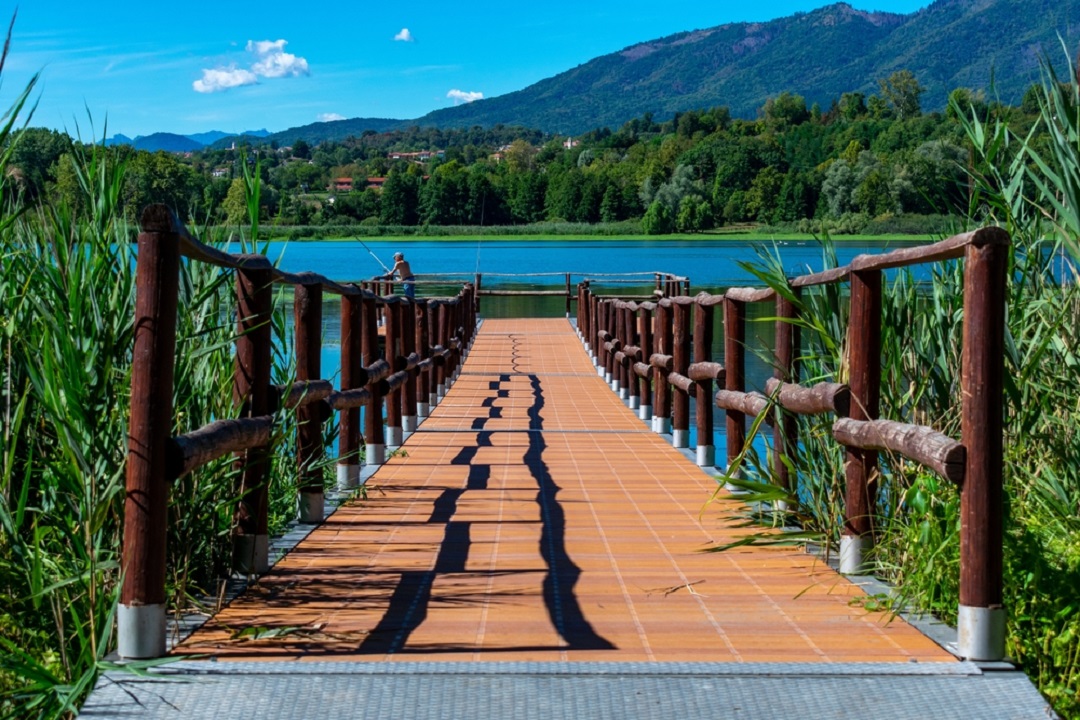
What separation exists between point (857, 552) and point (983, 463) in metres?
1.06

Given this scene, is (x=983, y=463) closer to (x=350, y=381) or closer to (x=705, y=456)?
(x=350, y=381)

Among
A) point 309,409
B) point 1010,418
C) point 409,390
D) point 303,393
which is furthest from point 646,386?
point 1010,418

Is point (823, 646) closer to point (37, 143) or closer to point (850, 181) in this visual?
point (37, 143)

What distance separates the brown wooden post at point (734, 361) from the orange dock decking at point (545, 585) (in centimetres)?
30

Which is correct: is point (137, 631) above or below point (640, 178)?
below

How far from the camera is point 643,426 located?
33.7ft

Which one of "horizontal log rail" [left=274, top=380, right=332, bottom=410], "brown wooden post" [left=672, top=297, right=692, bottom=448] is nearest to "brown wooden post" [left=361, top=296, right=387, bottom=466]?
"horizontal log rail" [left=274, top=380, right=332, bottom=410]

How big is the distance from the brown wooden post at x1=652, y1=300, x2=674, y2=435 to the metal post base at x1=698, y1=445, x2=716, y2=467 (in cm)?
198

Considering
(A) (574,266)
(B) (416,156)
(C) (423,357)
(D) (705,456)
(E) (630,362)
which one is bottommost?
(D) (705,456)

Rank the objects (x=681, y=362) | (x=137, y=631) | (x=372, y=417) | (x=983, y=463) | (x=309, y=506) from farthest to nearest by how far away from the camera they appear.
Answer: (x=681, y=362) < (x=372, y=417) < (x=309, y=506) < (x=983, y=463) < (x=137, y=631)

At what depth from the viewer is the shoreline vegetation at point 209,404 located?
308 cm

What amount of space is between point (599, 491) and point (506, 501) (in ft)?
1.99

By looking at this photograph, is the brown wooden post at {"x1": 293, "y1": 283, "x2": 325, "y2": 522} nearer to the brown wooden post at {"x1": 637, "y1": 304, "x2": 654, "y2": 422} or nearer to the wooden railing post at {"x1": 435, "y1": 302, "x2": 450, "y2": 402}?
the brown wooden post at {"x1": 637, "y1": 304, "x2": 654, "y2": 422}

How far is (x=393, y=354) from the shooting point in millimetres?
8172
